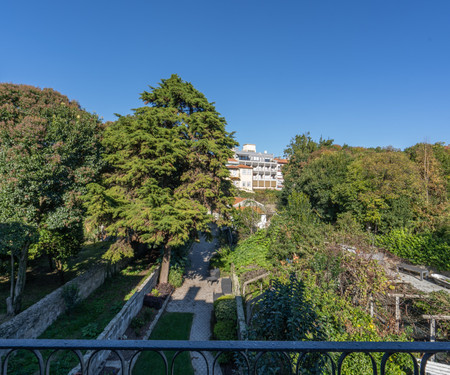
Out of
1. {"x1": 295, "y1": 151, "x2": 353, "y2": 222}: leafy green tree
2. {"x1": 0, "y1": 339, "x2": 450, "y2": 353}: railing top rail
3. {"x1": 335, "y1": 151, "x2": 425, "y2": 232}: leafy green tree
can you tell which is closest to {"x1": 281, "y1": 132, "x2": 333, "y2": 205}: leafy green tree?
{"x1": 295, "y1": 151, "x2": 353, "y2": 222}: leafy green tree

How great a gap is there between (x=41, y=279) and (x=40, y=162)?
29.7 feet

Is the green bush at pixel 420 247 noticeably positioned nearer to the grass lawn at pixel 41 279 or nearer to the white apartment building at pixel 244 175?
the grass lawn at pixel 41 279

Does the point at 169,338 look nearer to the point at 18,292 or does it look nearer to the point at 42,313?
the point at 42,313

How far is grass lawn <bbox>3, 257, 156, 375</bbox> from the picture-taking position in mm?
7332

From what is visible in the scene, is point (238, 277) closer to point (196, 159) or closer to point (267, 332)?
point (196, 159)

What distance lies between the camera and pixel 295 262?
1160 cm

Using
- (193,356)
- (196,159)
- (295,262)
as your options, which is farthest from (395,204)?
(193,356)

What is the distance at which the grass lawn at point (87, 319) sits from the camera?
289 inches

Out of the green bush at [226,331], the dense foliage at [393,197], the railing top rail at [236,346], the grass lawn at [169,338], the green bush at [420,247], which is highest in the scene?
the dense foliage at [393,197]

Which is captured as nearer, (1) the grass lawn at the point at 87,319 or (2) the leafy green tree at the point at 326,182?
(1) the grass lawn at the point at 87,319

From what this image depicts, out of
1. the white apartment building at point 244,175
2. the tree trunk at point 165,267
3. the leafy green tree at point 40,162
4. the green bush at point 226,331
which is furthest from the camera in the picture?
the white apartment building at point 244,175

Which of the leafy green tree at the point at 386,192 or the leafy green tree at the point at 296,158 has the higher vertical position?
the leafy green tree at the point at 296,158

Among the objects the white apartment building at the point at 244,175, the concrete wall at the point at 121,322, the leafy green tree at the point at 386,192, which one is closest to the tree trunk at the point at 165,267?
the concrete wall at the point at 121,322

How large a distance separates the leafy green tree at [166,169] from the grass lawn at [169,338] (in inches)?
147
